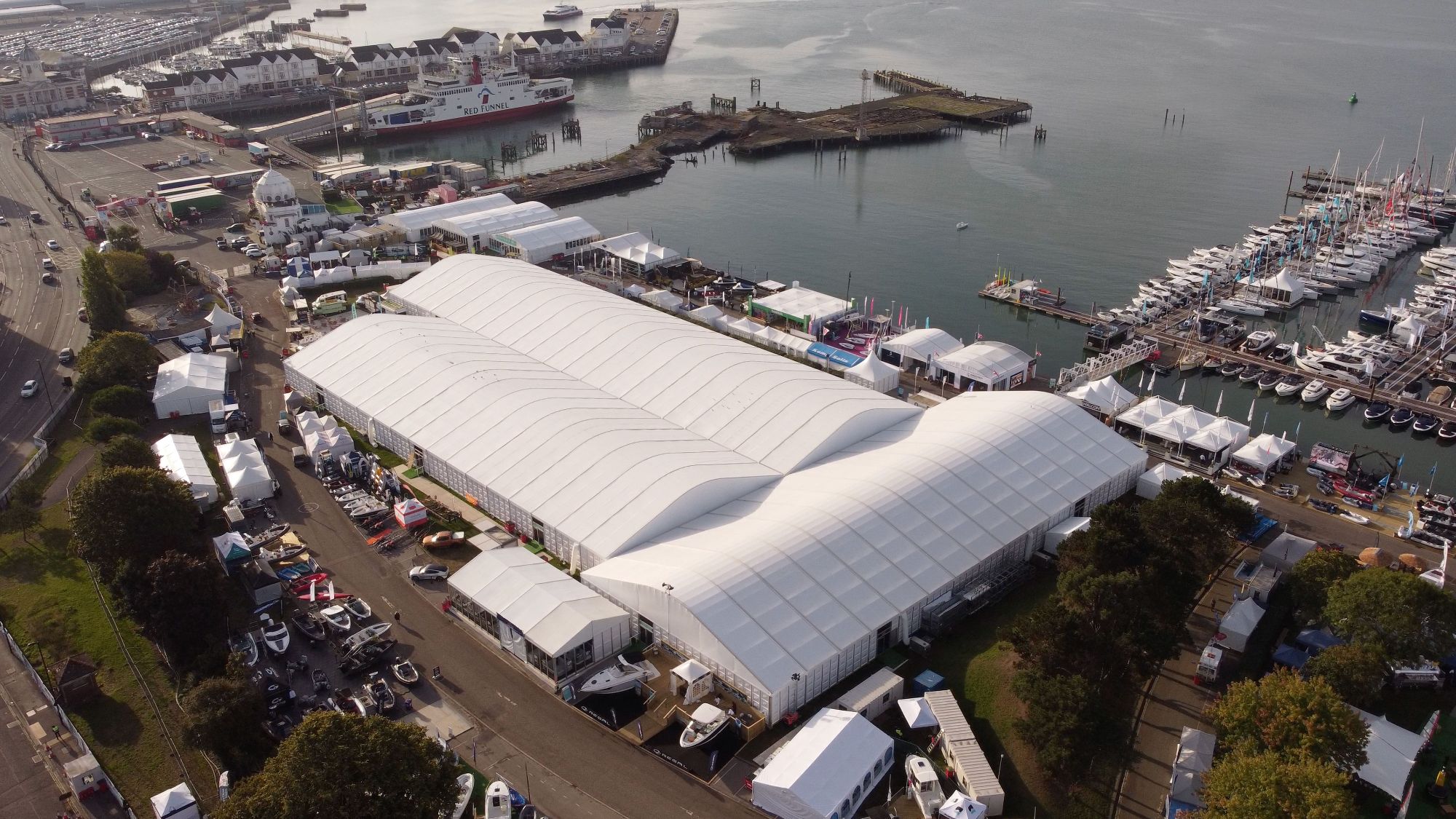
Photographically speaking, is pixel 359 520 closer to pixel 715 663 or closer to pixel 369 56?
pixel 715 663

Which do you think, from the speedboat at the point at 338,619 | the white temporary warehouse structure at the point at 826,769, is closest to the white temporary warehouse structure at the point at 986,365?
the white temporary warehouse structure at the point at 826,769

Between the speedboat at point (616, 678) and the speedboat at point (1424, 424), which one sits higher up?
the speedboat at point (616, 678)

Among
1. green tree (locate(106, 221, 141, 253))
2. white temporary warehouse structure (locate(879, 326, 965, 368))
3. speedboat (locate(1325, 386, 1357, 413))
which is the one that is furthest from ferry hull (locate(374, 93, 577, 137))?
speedboat (locate(1325, 386, 1357, 413))

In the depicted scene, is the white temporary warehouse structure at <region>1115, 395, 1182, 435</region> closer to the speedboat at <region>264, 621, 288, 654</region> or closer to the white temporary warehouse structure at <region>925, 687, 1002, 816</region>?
the white temporary warehouse structure at <region>925, 687, 1002, 816</region>

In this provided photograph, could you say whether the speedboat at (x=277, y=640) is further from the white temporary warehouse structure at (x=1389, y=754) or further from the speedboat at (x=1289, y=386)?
the speedboat at (x=1289, y=386)

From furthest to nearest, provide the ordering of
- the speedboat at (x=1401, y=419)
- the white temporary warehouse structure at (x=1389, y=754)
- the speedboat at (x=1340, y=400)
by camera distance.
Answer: the speedboat at (x=1340, y=400) → the speedboat at (x=1401, y=419) → the white temporary warehouse structure at (x=1389, y=754)
